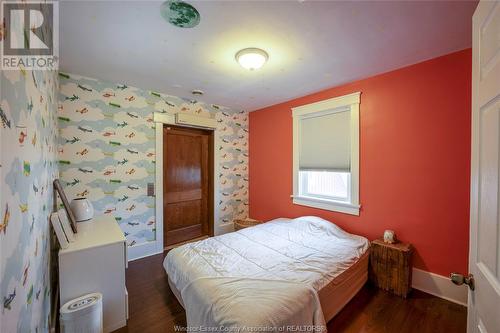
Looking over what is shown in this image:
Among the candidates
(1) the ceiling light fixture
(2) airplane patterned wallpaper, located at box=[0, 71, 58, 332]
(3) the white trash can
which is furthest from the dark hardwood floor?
(1) the ceiling light fixture

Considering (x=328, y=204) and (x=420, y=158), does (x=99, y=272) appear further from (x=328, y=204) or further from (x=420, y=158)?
(x=420, y=158)

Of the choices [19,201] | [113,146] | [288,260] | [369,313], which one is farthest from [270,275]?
[113,146]

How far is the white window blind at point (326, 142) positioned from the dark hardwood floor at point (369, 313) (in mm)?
1516

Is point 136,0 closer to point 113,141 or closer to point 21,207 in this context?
point 21,207

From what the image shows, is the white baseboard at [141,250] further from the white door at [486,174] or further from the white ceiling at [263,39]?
the white door at [486,174]

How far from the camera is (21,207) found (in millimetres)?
904

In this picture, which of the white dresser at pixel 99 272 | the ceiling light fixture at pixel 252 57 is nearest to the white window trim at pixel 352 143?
the ceiling light fixture at pixel 252 57

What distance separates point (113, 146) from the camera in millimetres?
2773

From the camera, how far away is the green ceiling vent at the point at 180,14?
1391 millimetres

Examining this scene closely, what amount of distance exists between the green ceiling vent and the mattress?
1977mm

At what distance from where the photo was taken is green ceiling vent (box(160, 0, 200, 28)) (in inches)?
54.8

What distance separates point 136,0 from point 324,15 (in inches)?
50.8

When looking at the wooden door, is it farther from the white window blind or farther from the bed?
the white window blind

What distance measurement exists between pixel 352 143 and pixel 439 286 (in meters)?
1.74
